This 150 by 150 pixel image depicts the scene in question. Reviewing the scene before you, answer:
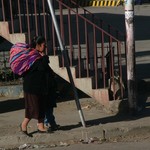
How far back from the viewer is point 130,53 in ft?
26.8

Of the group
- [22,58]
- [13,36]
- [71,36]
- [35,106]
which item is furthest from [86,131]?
[13,36]

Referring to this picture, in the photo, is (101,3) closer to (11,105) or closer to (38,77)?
(11,105)

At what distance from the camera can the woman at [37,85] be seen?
7.19 meters

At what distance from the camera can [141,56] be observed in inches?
539

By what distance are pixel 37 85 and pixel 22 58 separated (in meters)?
0.44

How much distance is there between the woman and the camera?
7.19 metres

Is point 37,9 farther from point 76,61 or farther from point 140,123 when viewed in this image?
point 140,123

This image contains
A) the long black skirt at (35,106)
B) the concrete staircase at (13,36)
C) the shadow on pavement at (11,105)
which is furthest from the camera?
the shadow on pavement at (11,105)

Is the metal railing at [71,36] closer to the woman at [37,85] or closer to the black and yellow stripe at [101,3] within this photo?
the woman at [37,85]

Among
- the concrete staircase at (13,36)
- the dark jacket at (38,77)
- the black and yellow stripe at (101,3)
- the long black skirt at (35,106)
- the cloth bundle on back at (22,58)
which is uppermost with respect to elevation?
the concrete staircase at (13,36)

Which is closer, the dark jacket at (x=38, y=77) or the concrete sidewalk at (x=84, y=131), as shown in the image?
the dark jacket at (x=38, y=77)

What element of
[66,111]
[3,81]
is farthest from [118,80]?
[3,81]

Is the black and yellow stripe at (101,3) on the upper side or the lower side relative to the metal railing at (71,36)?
lower

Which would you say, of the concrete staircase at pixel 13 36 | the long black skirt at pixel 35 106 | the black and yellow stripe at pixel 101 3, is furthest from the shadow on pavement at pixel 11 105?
the black and yellow stripe at pixel 101 3
